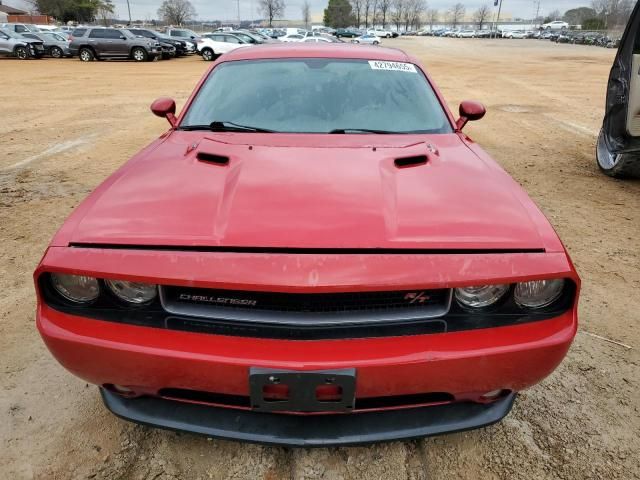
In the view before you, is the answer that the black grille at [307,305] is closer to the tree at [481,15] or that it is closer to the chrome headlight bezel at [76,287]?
the chrome headlight bezel at [76,287]

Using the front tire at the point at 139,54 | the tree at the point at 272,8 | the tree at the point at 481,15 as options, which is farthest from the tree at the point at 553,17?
the front tire at the point at 139,54

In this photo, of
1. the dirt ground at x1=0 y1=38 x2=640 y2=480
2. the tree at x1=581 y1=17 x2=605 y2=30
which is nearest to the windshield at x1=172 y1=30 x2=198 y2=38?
the dirt ground at x1=0 y1=38 x2=640 y2=480

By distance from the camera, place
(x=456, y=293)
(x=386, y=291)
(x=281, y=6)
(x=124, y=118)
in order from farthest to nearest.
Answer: (x=281, y=6), (x=124, y=118), (x=456, y=293), (x=386, y=291)

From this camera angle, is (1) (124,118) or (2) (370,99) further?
(1) (124,118)

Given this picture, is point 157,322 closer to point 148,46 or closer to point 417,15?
point 148,46

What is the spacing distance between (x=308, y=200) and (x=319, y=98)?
1160 mm

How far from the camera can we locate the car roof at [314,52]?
3.00 meters

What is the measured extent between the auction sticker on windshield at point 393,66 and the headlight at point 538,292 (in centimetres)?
186

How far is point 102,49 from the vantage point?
22328mm

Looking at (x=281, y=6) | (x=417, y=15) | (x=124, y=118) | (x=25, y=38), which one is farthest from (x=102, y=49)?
(x=417, y=15)

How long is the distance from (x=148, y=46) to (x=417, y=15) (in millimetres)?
110063

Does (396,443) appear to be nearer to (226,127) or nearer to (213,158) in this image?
(213,158)

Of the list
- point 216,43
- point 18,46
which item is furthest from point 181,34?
point 18,46

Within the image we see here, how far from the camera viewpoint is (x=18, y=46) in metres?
22.1
